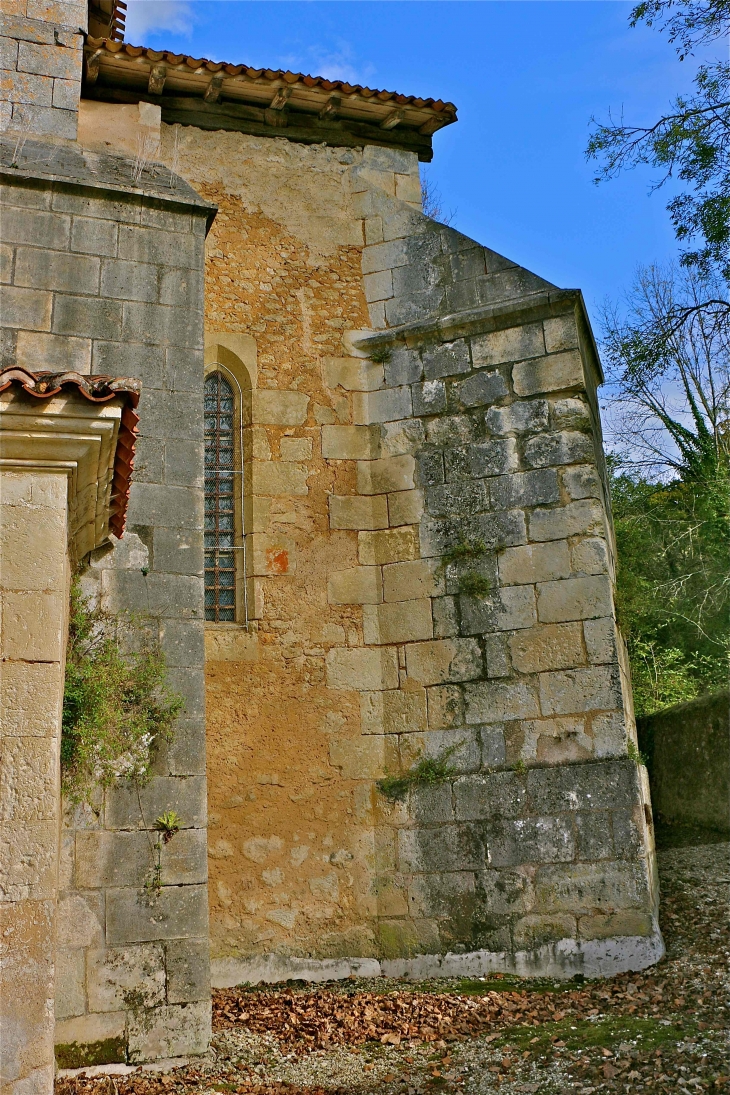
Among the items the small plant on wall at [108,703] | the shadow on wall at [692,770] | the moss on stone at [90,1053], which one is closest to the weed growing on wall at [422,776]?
the small plant on wall at [108,703]

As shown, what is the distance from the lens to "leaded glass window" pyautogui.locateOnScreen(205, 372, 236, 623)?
731cm

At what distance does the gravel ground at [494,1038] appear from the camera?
14.7ft

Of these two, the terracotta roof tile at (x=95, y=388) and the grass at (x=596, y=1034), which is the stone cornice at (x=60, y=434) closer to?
the terracotta roof tile at (x=95, y=388)

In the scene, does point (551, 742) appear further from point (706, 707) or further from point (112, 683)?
point (112, 683)

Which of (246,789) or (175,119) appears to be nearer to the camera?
(246,789)

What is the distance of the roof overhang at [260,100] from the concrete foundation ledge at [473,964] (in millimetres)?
6450

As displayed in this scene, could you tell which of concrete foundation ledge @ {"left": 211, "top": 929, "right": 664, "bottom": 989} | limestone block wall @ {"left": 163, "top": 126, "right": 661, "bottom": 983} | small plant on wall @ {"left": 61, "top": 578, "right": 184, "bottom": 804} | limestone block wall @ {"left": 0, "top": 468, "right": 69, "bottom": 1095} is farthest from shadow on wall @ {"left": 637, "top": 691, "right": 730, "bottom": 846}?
limestone block wall @ {"left": 0, "top": 468, "right": 69, "bottom": 1095}

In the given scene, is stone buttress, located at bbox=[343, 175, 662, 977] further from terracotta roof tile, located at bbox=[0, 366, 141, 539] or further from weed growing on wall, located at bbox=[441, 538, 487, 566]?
terracotta roof tile, located at bbox=[0, 366, 141, 539]

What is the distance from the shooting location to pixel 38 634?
3.57 m

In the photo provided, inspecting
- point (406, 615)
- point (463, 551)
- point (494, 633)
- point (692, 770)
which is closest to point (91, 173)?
point (463, 551)

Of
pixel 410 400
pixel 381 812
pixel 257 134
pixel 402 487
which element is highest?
pixel 257 134

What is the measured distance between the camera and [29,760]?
11.2 ft

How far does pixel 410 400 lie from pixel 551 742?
9.30ft

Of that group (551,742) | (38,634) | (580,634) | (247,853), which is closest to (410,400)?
(580,634)
